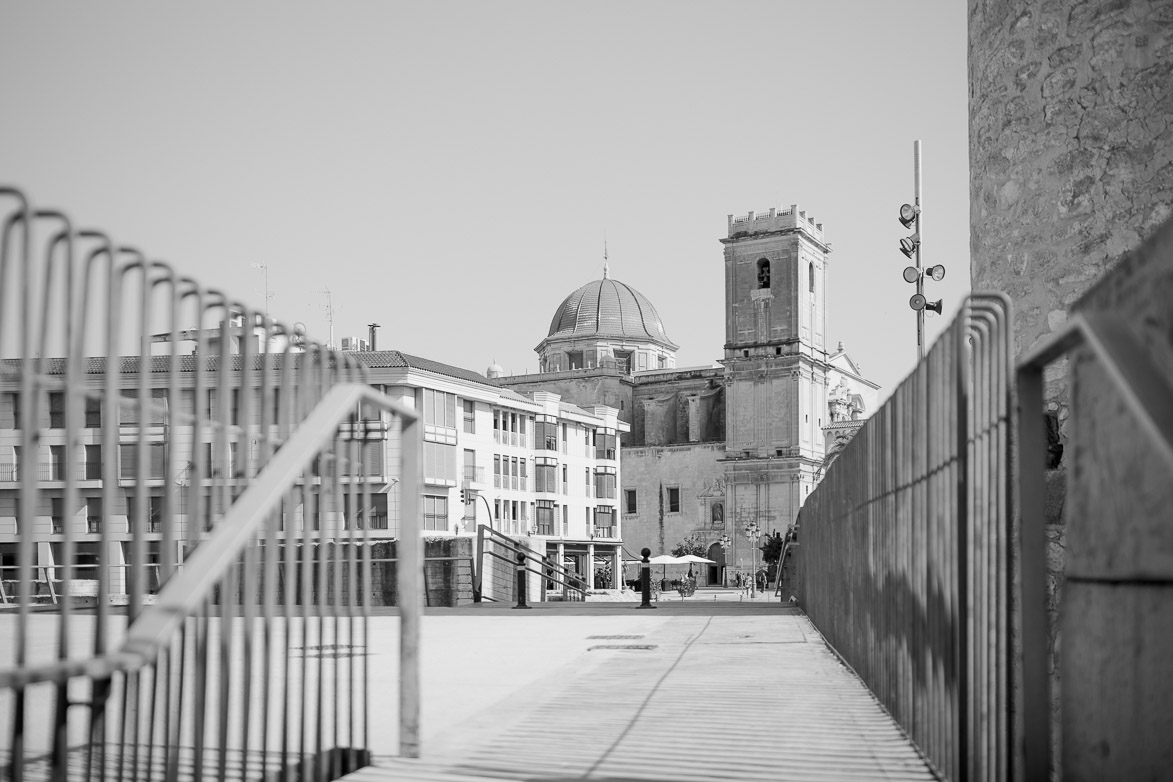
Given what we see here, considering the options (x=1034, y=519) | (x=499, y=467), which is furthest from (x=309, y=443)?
(x=499, y=467)

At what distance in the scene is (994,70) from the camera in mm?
10695

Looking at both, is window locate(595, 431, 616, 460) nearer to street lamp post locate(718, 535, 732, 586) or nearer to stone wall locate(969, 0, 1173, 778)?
street lamp post locate(718, 535, 732, 586)

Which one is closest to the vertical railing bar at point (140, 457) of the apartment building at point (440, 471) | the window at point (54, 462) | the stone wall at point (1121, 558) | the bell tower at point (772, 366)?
the stone wall at point (1121, 558)

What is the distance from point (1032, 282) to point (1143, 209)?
103cm

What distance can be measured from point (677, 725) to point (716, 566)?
8488 cm

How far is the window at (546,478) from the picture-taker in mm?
73375

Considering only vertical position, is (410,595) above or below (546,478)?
below

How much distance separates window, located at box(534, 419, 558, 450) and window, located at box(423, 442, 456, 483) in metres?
11.0

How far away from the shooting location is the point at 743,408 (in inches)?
3607

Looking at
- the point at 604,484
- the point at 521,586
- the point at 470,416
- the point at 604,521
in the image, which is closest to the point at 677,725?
the point at 521,586

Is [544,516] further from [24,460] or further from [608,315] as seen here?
[24,460]

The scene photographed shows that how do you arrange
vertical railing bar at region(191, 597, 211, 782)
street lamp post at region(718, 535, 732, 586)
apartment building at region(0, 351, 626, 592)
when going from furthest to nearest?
street lamp post at region(718, 535, 732, 586)
apartment building at region(0, 351, 626, 592)
vertical railing bar at region(191, 597, 211, 782)

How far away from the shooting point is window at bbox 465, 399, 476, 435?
66.1 metres

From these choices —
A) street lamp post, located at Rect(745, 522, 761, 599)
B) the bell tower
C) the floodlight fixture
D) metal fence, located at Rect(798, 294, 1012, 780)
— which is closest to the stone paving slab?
metal fence, located at Rect(798, 294, 1012, 780)
